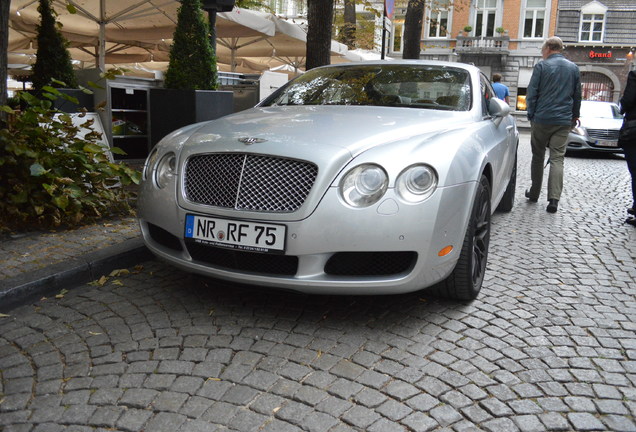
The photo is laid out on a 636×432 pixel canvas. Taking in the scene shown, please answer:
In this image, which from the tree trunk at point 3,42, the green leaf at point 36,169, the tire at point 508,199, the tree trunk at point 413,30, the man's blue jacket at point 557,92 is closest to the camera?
the green leaf at point 36,169

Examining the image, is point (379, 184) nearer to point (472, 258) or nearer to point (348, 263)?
point (348, 263)

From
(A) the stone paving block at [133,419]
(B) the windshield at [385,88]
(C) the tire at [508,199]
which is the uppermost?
(B) the windshield at [385,88]

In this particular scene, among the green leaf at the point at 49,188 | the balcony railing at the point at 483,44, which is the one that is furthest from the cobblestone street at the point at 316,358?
the balcony railing at the point at 483,44

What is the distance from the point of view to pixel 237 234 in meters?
3.15

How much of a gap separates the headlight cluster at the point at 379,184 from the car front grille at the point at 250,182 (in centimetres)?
20

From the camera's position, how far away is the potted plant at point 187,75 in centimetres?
738

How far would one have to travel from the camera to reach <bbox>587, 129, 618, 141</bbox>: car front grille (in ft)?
47.4

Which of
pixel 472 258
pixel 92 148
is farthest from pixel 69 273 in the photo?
pixel 472 258

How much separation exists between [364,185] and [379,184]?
0.08m

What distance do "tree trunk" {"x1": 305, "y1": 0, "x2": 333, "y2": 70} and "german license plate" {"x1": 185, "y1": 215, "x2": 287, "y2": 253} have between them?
672cm

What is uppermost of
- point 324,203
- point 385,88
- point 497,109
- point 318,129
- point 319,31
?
point 319,31

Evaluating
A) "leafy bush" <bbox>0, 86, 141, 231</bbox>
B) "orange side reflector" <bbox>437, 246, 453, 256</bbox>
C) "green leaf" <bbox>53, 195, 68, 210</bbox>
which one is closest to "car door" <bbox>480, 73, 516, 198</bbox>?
"orange side reflector" <bbox>437, 246, 453, 256</bbox>

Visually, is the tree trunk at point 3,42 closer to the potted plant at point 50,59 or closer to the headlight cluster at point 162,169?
the potted plant at point 50,59

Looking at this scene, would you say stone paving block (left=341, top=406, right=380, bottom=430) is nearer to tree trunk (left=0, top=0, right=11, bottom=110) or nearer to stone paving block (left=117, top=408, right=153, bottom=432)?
stone paving block (left=117, top=408, right=153, bottom=432)
